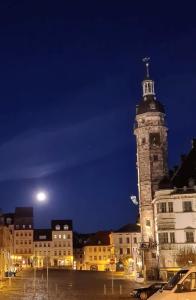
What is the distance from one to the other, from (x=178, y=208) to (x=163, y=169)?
12685 mm

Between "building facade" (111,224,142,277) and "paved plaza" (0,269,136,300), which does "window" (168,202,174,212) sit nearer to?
"paved plaza" (0,269,136,300)

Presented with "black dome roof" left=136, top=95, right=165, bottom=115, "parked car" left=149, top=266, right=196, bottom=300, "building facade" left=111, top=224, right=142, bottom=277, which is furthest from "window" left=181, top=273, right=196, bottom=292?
"building facade" left=111, top=224, right=142, bottom=277

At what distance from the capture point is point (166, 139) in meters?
85.6

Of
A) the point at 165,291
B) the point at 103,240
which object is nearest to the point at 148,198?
the point at 165,291

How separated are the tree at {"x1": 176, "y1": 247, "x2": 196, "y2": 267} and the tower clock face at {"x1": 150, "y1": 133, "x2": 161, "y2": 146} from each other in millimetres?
19537

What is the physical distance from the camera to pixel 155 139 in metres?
84.6

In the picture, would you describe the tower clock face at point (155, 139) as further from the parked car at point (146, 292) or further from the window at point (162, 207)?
the parked car at point (146, 292)

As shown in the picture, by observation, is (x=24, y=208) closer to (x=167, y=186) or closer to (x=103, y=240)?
(x=103, y=240)

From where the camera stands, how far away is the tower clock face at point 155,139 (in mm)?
84312

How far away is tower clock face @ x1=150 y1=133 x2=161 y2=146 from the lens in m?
84.3

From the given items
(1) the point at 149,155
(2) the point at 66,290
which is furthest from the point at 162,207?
(2) the point at 66,290

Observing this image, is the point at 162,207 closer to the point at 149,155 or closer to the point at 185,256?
the point at 185,256

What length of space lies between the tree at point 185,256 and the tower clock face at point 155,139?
19537 millimetres

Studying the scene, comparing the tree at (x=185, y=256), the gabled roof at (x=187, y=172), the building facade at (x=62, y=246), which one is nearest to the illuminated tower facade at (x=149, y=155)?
the gabled roof at (x=187, y=172)
